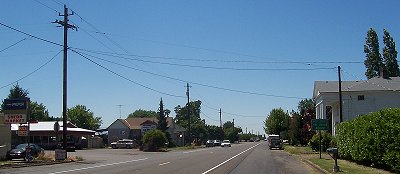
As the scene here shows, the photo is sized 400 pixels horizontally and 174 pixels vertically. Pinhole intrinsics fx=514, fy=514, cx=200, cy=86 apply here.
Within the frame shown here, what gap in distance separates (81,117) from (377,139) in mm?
116797

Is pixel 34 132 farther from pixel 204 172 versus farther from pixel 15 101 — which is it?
pixel 204 172

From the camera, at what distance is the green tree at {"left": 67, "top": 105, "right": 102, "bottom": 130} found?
131500 millimetres

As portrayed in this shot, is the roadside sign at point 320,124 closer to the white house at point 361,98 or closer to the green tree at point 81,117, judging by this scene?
the white house at point 361,98

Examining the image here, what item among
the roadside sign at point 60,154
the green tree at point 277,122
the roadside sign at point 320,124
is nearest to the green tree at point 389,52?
the green tree at point 277,122

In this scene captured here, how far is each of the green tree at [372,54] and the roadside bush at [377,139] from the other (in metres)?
56.1

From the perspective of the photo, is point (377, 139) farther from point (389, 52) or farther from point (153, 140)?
point (389, 52)

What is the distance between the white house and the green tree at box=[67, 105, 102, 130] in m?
80.8

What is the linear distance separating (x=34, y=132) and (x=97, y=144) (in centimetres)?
1577

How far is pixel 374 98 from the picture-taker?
60.9m

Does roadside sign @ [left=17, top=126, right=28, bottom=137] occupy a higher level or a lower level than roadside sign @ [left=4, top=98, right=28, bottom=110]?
lower

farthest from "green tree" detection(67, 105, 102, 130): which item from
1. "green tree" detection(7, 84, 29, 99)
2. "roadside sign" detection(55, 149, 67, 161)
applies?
"roadside sign" detection(55, 149, 67, 161)

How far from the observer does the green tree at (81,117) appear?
13150 cm

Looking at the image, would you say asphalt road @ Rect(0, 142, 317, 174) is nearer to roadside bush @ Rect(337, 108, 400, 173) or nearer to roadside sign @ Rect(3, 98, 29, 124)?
roadside bush @ Rect(337, 108, 400, 173)

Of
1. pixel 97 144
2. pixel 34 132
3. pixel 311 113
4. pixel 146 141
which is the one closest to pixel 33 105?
pixel 97 144
